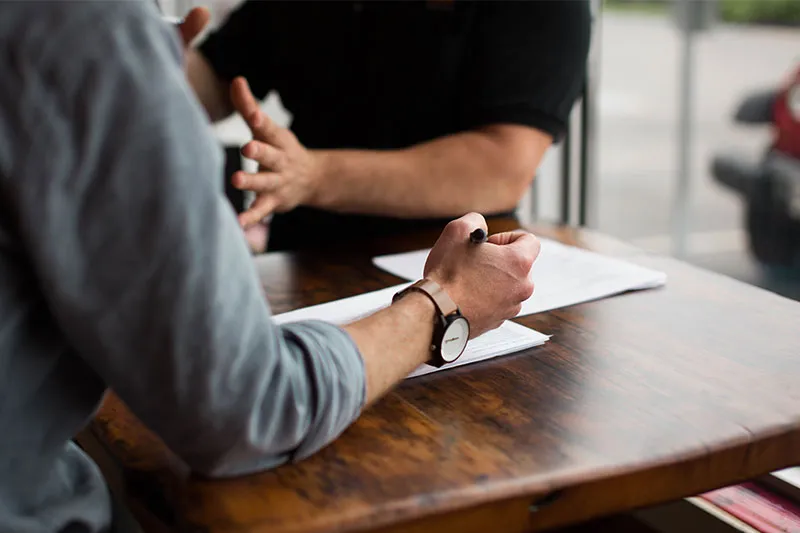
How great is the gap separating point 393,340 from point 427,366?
16cm

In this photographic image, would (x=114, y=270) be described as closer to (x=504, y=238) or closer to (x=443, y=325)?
(x=443, y=325)

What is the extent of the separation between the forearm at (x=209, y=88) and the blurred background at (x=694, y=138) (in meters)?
1.06

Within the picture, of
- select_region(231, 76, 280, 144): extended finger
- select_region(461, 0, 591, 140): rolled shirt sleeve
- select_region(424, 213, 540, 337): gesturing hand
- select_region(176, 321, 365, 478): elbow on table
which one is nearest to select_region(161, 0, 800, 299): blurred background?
select_region(461, 0, 591, 140): rolled shirt sleeve

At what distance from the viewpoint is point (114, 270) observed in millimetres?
692

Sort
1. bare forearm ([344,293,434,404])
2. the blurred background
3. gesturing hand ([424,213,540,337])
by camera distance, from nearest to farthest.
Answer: bare forearm ([344,293,434,404]) < gesturing hand ([424,213,540,337]) < the blurred background

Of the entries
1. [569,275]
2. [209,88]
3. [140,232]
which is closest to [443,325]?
[140,232]

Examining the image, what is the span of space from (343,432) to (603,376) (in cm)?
31

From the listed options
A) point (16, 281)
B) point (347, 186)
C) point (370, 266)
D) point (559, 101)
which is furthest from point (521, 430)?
point (559, 101)

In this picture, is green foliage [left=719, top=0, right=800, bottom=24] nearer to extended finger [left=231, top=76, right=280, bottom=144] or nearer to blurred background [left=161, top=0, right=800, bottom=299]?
blurred background [left=161, top=0, right=800, bottom=299]

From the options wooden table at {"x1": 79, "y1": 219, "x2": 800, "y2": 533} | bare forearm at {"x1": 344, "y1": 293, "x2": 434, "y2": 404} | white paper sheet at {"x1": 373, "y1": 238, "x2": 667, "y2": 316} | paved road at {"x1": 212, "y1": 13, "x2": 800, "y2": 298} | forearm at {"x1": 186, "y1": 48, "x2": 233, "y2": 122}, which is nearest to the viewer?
wooden table at {"x1": 79, "y1": 219, "x2": 800, "y2": 533}

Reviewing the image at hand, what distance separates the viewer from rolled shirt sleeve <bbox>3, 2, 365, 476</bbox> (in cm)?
67

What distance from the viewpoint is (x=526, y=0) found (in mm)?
1688

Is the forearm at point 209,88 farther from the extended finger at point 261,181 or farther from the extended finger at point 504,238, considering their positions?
the extended finger at point 504,238

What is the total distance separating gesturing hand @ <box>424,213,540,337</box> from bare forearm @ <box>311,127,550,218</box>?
1.96 feet
